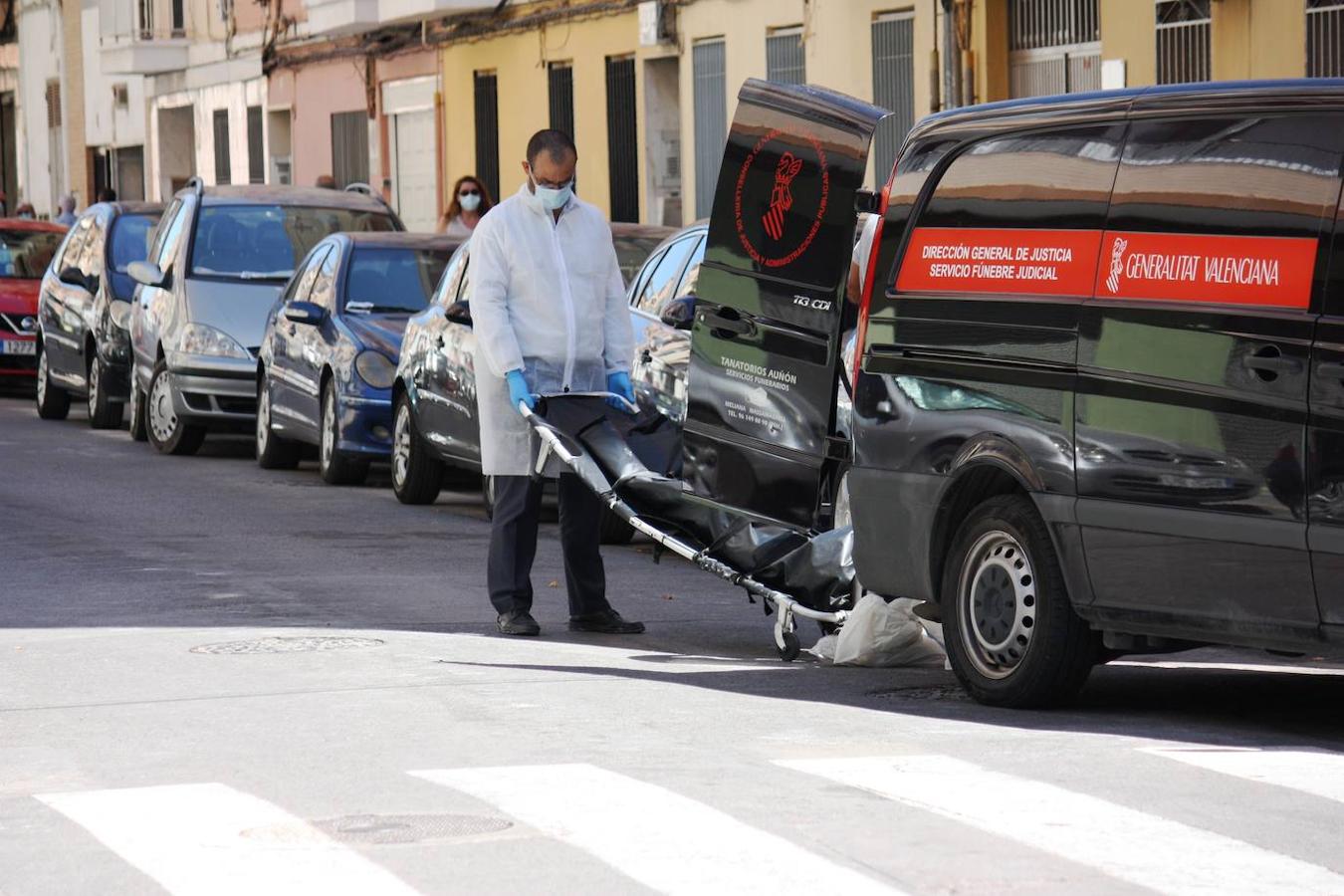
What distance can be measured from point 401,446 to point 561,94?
1498 cm

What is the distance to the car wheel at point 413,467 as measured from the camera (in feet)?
56.2

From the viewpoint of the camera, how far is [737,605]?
12391 mm

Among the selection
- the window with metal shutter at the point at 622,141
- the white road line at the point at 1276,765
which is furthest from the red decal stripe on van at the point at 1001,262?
the window with metal shutter at the point at 622,141

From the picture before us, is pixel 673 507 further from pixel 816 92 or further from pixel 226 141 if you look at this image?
pixel 226 141

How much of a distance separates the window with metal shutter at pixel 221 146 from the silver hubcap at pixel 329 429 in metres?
27.0

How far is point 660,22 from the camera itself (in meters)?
28.5

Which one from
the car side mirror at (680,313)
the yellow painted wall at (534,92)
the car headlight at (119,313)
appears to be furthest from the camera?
the yellow painted wall at (534,92)

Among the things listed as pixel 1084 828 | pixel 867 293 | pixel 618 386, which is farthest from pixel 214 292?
pixel 1084 828

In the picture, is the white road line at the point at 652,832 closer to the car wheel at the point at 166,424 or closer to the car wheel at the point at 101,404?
the car wheel at the point at 166,424

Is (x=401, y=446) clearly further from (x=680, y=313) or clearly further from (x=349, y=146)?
(x=349, y=146)

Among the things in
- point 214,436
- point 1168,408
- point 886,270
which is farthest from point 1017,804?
point 214,436

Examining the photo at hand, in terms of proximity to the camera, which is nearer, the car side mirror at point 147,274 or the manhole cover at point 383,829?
the manhole cover at point 383,829

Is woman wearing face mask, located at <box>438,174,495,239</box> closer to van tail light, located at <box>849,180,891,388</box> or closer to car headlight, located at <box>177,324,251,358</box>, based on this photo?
car headlight, located at <box>177,324,251,358</box>

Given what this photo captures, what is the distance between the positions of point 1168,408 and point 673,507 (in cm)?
325
